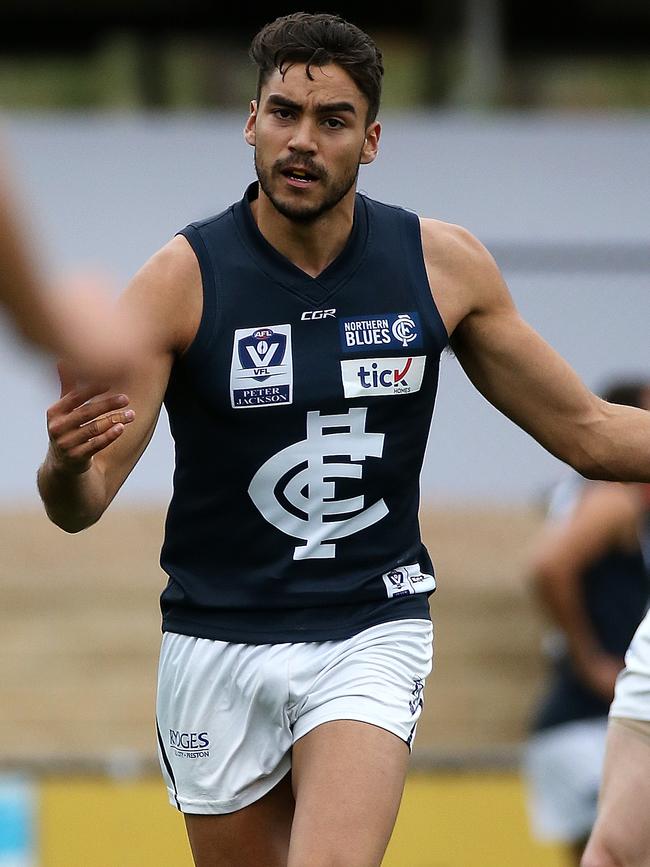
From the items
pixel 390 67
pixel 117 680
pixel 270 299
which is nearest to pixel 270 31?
pixel 270 299

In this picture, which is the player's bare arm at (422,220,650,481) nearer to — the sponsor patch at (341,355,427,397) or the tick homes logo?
the sponsor patch at (341,355,427,397)

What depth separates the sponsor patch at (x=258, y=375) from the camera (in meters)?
3.96

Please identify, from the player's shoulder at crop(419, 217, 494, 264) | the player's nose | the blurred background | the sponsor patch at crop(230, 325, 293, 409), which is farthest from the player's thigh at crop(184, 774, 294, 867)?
the blurred background

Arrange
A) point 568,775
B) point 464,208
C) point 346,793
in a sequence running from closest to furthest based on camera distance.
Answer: point 346,793
point 568,775
point 464,208

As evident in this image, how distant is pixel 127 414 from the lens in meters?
3.44

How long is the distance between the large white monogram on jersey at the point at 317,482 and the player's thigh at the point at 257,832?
2.04ft

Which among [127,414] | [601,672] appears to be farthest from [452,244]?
[601,672]

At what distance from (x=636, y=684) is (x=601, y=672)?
4.57 feet

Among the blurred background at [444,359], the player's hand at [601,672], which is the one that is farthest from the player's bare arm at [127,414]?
the blurred background at [444,359]

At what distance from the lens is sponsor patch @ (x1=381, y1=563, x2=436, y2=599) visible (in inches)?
161

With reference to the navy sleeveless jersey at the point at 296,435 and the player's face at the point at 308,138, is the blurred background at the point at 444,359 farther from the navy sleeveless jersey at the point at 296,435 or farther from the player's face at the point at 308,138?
the player's face at the point at 308,138

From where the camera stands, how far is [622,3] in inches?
601

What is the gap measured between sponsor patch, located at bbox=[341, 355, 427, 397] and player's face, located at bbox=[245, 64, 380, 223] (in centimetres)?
39

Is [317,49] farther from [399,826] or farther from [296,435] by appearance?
[399,826]
